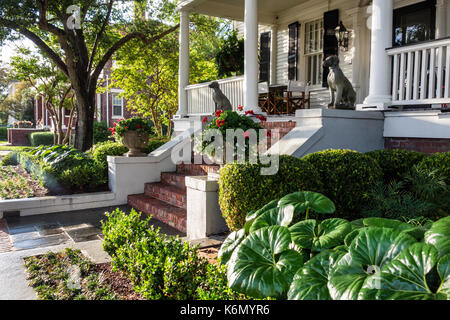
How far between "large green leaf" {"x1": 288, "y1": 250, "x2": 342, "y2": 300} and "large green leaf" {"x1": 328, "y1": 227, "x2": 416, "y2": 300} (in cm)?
7

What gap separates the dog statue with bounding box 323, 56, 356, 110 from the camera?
233 inches

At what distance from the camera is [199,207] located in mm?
4547

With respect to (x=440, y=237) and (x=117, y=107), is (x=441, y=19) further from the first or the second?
(x=117, y=107)

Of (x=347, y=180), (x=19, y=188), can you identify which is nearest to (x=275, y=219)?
(x=347, y=180)

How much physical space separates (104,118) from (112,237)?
24.8 metres

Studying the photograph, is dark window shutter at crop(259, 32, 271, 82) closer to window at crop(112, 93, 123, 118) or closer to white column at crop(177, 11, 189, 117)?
white column at crop(177, 11, 189, 117)

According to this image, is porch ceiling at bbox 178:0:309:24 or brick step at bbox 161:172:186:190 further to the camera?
porch ceiling at bbox 178:0:309:24

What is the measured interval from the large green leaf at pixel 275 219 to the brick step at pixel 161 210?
9.13ft

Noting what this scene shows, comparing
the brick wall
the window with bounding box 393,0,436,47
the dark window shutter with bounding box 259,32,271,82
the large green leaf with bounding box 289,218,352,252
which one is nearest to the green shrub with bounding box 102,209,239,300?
the large green leaf with bounding box 289,218,352,252

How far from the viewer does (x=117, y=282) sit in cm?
298

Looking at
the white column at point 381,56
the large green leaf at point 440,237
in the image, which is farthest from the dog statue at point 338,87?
the large green leaf at point 440,237

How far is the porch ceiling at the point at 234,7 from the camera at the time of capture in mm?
10016

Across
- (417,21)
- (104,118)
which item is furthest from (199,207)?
(104,118)

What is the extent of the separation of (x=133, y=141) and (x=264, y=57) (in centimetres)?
586
